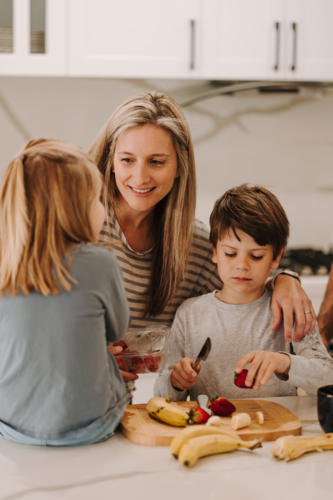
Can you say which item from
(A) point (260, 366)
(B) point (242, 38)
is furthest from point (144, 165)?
(B) point (242, 38)

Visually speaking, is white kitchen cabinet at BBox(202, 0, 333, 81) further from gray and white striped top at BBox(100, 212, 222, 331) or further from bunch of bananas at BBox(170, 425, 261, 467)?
bunch of bananas at BBox(170, 425, 261, 467)

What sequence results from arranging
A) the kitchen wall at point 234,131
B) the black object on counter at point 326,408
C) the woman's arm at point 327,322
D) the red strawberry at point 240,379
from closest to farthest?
the black object on counter at point 326,408 → the red strawberry at point 240,379 → the woman's arm at point 327,322 → the kitchen wall at point 234,131

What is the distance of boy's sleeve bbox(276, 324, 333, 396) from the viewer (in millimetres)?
1013

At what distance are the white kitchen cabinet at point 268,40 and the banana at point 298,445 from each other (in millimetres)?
1821

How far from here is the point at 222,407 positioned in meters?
0.92

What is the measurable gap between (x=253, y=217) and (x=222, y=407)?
1.59ft

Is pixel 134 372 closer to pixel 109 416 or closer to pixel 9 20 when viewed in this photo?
pixel 109 416

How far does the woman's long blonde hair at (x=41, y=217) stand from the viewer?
73cm

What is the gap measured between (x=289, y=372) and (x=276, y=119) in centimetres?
206

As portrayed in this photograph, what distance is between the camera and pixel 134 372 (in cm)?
104

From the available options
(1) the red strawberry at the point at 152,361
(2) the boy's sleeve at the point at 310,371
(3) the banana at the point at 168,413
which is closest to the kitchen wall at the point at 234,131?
(2) the boy's sleeve at the point at 310,371

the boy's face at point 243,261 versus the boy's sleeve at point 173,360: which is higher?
the boy's face at point 243,261

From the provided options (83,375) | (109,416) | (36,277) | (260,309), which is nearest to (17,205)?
(36,277)

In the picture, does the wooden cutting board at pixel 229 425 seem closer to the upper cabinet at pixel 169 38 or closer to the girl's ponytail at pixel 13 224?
the girl's ponytail at pixel 13 224
